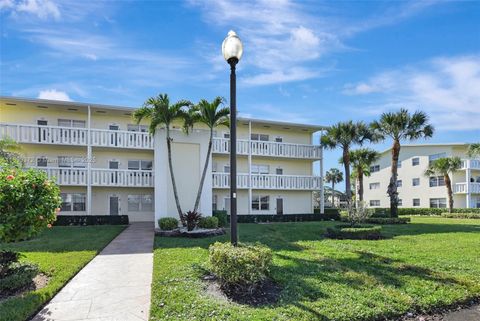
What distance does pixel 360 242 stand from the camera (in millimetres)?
13727

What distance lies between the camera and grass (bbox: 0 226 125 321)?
605 centimetres

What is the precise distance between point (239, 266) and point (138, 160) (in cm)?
2010

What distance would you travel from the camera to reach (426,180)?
42688 millimetres

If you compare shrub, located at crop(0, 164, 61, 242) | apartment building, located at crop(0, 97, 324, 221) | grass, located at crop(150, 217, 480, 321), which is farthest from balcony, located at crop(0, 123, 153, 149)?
shrub, located at crop(0, 164, 61, 242)

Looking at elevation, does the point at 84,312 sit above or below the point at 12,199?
below

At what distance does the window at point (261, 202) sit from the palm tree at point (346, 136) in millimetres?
6206

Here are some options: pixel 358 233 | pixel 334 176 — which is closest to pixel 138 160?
pixel 358 233

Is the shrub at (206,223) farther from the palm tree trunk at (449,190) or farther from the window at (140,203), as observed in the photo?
the palm tree trunk at (449,190)

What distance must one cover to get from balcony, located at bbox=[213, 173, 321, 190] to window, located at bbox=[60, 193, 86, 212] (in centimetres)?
880

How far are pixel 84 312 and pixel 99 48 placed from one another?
9.45 meters

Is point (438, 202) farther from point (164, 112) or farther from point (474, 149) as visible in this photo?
point (164, 112)

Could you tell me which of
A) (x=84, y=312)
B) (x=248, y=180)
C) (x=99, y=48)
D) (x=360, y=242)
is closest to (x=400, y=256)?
(x=360, y=242)

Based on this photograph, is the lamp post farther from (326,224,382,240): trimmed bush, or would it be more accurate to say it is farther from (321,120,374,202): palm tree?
(321,120,374,202): palm tree

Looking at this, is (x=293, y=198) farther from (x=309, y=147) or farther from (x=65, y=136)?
(x=65, y=136)
